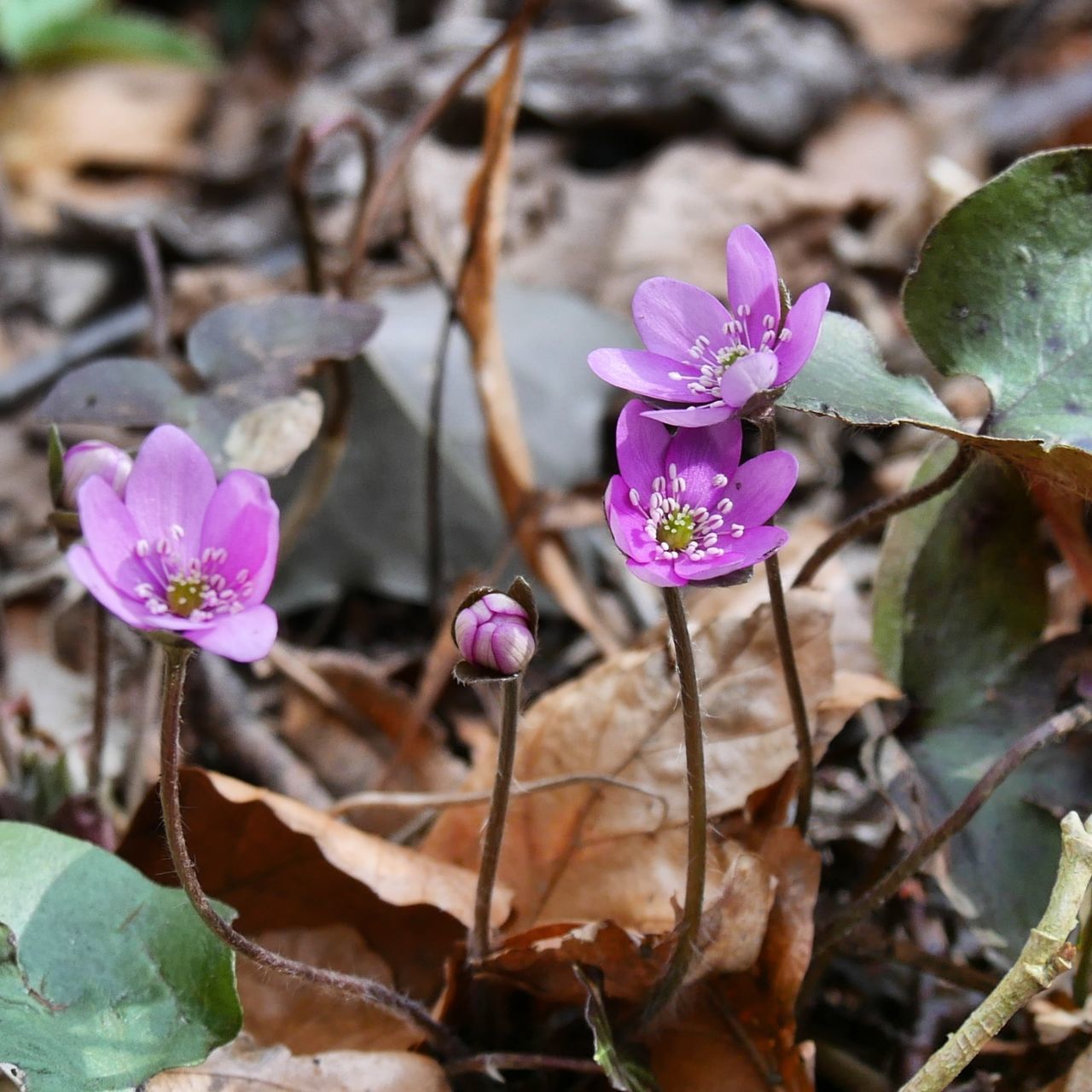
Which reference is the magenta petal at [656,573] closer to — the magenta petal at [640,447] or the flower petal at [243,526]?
the magenta petal at [640,447]

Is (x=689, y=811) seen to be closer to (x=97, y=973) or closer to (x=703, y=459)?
(x=703, y=459)

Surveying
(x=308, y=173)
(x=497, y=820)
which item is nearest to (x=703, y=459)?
(x=497, y=820)

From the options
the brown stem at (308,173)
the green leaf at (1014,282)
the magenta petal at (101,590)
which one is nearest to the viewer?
the magenta petal at (101,590)

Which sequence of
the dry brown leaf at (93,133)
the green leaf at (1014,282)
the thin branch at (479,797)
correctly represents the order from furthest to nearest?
1. the dry brown leaf at (93,133)
2. the thin branch at (479,797)
3. the green leaf at (1014,282)

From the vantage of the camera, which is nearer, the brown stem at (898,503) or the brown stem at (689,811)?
the brown stem at (689,811)

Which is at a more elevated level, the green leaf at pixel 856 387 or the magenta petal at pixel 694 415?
the magenta petal at pixel 694 415

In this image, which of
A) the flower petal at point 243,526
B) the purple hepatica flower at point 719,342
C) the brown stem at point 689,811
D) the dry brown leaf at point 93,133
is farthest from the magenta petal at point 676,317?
the dry brown leaf at point 93,133

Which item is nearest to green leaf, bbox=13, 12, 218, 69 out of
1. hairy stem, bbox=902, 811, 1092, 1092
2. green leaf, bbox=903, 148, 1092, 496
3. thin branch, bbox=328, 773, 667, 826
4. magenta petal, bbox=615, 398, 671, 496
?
thin branch, bbox=328, 773, 667, 826
